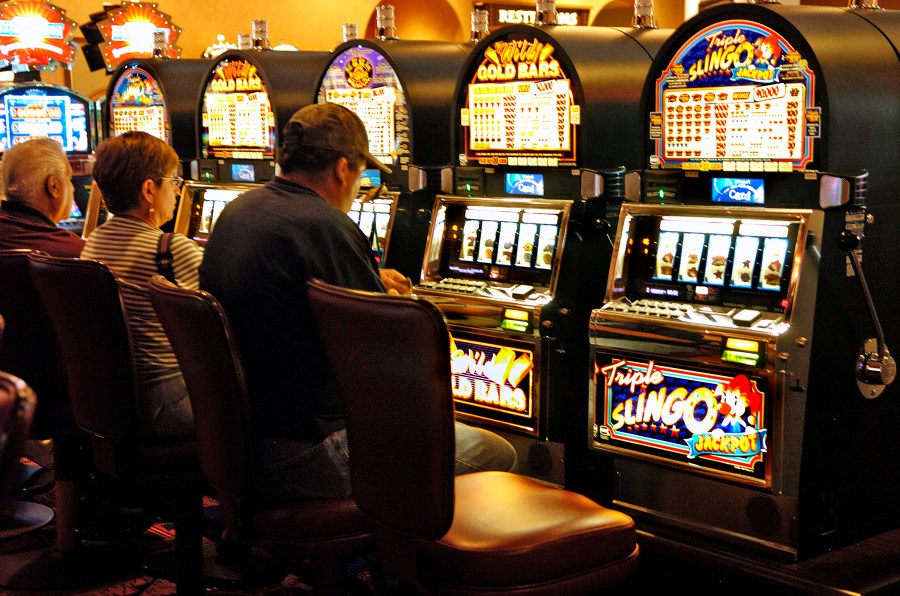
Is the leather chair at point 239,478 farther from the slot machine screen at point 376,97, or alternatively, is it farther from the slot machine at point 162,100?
the slot machine at point 162,100

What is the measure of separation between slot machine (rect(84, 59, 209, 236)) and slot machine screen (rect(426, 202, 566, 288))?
2803mm

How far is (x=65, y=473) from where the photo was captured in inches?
157

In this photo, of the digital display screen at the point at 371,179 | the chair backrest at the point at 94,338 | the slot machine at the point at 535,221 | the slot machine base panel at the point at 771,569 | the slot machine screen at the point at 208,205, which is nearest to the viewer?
the chair backrest at the point at 94,338

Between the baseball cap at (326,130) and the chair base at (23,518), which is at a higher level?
the baseball cap at (326,130)

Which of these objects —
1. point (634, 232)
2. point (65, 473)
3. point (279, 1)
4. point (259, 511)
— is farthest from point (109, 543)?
point (279, 1)

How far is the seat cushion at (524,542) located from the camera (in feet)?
7.48

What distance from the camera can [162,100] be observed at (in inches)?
280

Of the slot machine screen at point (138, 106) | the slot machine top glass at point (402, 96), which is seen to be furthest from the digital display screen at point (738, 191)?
the slot machine screen at point (138, 106)

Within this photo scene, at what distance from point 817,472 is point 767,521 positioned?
23 cm

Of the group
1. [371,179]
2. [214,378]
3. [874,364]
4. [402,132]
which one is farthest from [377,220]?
[214,378]

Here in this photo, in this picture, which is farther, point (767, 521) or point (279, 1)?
point (279, 1)

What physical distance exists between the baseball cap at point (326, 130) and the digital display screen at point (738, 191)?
1316mm

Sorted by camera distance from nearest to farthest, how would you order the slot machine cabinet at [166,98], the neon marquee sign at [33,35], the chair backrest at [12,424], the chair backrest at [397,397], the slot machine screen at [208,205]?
the chair backrest at [12,424]
the chair backrest at [397,397]
the slot machine screen at [208,205]
the slot machine cabinet at [166,98]
the neon marquee sign at [33,35]

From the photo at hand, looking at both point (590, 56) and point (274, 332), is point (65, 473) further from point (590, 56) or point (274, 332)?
point (590, 56)
